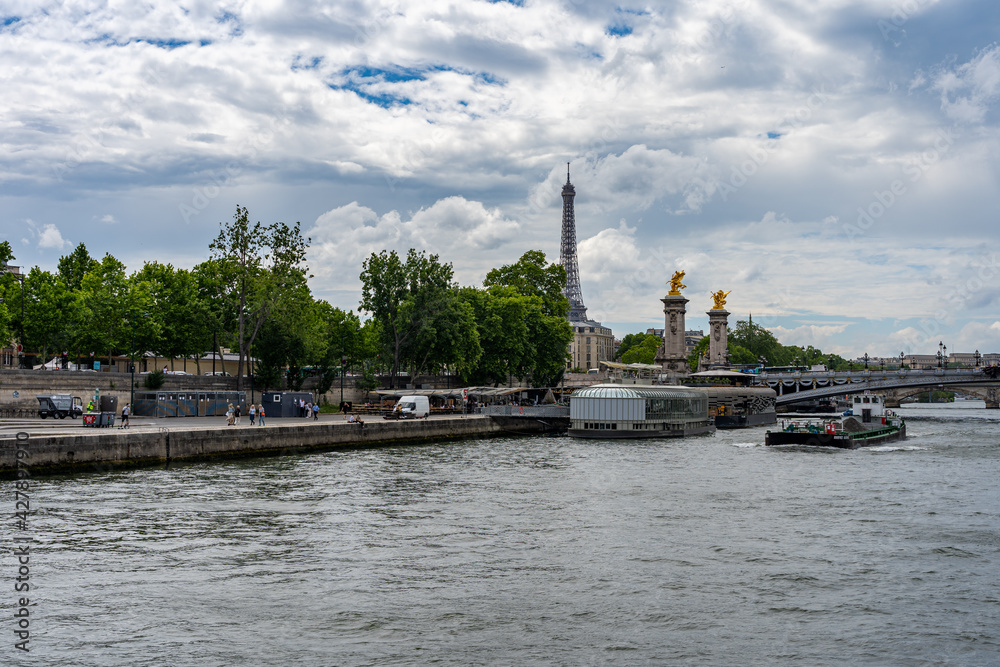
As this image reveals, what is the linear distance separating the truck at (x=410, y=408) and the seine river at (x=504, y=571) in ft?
85.5

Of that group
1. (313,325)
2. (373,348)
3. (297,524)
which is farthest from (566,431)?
(297,524)

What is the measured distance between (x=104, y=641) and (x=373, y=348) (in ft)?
260

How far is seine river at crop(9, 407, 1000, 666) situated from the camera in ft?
49.7

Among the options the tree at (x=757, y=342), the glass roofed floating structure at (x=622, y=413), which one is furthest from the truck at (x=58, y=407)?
the tree at (x=757, y=342)

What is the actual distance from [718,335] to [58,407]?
107 meters

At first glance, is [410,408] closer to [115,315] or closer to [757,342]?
[115,315]

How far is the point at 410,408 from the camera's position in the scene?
63.3m

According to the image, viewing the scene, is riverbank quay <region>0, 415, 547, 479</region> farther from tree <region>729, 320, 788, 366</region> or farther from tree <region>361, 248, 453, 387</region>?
tree <region>729, 320, 788, 366</region>

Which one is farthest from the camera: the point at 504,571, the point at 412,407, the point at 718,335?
the point at 718,335

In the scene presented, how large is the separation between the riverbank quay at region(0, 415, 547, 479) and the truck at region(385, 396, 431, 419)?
4.20 meters

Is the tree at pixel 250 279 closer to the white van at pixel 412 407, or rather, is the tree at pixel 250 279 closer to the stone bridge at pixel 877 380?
the white van at pixel 412 407

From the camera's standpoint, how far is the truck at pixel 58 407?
50.2 m

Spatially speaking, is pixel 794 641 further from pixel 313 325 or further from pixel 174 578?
pixel 313 325

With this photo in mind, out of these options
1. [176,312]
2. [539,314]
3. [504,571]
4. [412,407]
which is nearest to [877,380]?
[539,314]
